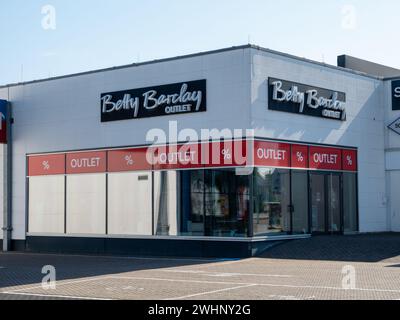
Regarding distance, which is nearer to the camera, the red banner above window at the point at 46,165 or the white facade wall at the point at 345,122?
the white facade wall at the point at 345,122

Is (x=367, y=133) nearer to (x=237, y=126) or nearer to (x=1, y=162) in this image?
(x=237, y=126)

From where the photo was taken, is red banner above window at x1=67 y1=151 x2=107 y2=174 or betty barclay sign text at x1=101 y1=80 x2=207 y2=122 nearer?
betty barclay sign text at x1=101 y1=80 x2=207 y2=122

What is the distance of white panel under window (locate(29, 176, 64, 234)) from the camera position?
92.1 feet

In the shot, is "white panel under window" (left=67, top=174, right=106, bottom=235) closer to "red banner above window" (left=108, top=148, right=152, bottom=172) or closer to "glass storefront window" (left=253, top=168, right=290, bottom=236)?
"red banner above window" (left=108, top=148, right=152, bottom=172)

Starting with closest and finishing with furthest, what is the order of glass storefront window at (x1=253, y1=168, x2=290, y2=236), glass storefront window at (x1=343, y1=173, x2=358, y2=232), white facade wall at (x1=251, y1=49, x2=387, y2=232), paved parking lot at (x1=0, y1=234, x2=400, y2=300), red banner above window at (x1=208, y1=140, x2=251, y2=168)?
paved parking lot at (x1=0, y1=234, x2=400, y2=300) < red banner above window at (x1=208, y1=140, x2=251, y2=168) < glass storefront window at (x1=253, y1=168, x2=290, y2=236) < white facade wall at (x1=251, y1=49, x2=387, y2=232) < glass storefront window at (x1=343, y1=173, x2=358, y2=232)

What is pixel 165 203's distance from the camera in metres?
24.9

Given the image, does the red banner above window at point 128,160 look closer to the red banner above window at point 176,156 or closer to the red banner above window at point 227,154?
the red banner above window at point 176,156

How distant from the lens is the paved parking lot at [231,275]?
45.4 feet

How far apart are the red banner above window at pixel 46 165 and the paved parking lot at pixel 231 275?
3994 mm

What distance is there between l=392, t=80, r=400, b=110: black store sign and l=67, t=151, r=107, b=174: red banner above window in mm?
12039

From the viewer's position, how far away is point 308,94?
25.4m

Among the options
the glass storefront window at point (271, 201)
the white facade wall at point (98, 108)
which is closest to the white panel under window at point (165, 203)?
the white facade wall at point (98, 108)

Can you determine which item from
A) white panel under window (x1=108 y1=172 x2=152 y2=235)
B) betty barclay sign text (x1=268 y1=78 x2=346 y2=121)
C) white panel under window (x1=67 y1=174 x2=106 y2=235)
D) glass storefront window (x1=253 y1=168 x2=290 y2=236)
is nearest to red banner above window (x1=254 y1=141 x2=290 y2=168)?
glass storefront window (x1=253 y1=168 x2=290 y2=236)
